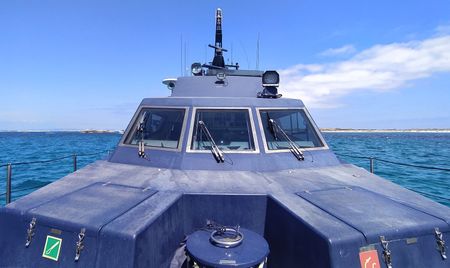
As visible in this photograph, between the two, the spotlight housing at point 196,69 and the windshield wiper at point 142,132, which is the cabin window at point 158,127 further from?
the spotlight housing at point 196,69

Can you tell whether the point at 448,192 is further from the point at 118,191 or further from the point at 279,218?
the point at 118,191

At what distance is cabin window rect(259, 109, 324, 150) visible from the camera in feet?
20.1

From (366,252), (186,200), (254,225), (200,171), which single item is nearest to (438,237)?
(366,252)

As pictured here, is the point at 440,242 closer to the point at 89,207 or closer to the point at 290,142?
the point at 290,142

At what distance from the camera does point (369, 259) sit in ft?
9.48

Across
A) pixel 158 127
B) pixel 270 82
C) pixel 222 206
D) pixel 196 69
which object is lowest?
pixel 222 206

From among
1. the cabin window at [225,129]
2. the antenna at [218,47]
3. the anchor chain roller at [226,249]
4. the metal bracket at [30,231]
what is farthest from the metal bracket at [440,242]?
the antenna at [218,47]

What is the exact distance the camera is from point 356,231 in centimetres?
292

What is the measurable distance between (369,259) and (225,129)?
3.76m

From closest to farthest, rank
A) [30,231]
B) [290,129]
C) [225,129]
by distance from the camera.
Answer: [30,231]
[225,129]
[290,129]

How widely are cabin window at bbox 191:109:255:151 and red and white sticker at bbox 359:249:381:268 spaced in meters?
3.17

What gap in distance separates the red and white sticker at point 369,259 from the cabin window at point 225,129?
10.4ft

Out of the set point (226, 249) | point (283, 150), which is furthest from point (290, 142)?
point (226, 249)

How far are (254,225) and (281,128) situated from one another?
2.73 metres
